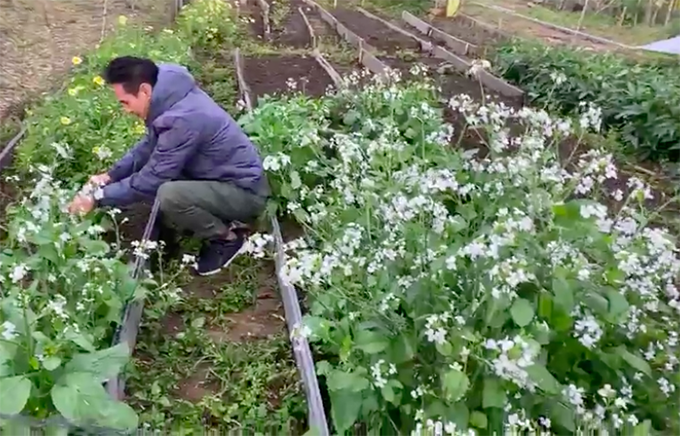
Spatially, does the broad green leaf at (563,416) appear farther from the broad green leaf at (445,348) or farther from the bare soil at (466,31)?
the bare soil at (466,31)

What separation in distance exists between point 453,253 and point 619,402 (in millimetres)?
749

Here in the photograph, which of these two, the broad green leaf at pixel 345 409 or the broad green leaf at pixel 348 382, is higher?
the broad green leaf at pixel 348 382

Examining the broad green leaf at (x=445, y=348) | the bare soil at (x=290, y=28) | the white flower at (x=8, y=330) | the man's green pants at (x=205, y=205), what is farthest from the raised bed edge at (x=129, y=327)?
the bare soil at (x=290, y=28)

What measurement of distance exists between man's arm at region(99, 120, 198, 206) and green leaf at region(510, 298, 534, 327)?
8.00 feet

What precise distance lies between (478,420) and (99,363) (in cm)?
124

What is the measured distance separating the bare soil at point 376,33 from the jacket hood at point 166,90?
9076 millimetres

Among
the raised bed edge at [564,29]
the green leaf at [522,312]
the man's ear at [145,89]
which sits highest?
the green leaf at [522,312]

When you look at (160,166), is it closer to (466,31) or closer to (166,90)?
(166,90)

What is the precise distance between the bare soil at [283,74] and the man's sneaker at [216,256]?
396 cm

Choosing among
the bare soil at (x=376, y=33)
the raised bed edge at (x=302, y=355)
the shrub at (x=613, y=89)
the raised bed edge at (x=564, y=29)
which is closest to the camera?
the raised bed edge at (x=302, y=355)

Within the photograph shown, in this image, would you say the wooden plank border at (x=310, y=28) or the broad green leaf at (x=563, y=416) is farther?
the wooden plank border at (x=310, y=28)

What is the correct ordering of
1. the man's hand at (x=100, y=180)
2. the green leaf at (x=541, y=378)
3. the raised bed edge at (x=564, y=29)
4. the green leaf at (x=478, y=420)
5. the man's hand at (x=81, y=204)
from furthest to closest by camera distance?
the raised bed edge at (x=564, y=29) < the man's hand at (x=100, y=180) < the man's hand at (x=81, y=204) < the green leaf at (x=478, y=420) < the green leaf at (x=541, y=378)

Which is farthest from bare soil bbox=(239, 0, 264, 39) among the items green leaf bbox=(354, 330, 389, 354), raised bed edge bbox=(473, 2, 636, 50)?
green leaf bbox=(354, 330, 389, 354)

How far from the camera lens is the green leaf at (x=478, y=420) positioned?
2625mm
